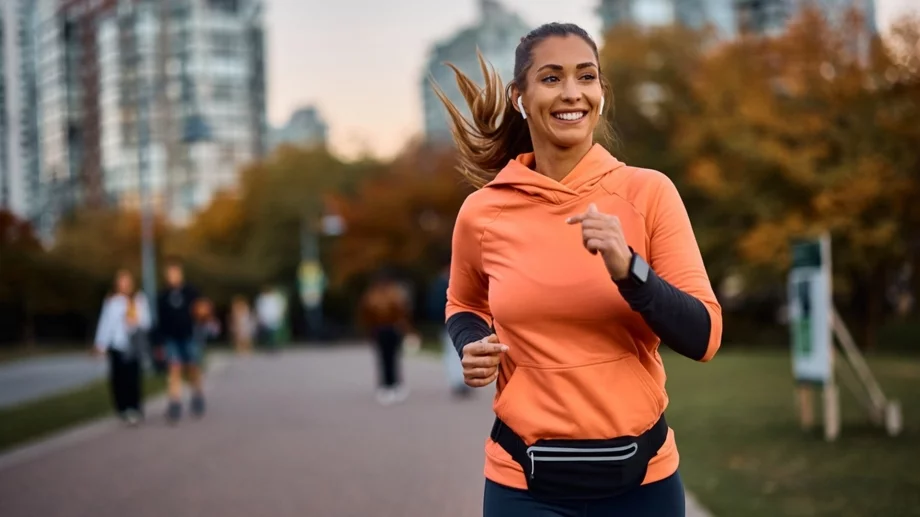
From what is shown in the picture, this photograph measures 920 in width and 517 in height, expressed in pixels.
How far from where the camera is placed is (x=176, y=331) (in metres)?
14.8

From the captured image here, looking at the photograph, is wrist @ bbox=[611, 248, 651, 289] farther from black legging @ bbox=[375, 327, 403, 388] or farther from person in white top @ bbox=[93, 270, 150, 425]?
black legging @ bbox=[375, 327, 403, 388]

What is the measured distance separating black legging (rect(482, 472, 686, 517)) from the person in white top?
40.6 ft

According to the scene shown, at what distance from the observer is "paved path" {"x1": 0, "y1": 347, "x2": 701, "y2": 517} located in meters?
8.16

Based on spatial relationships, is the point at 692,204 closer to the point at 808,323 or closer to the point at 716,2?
the point at 808,323

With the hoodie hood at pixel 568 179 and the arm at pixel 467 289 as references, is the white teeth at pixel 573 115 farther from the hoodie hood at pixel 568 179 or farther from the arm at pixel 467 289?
the arm at pixel 467 289

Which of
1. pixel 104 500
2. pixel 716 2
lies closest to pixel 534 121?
pixel 104 500

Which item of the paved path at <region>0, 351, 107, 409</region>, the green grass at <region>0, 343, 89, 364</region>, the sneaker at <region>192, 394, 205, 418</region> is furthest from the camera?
the green grass at <region>0, 343, 89, 364</region>

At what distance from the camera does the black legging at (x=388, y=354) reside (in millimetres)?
17406

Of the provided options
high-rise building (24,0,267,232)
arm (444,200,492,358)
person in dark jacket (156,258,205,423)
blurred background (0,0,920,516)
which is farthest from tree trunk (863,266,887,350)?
high-rise building (24,0,267,232)

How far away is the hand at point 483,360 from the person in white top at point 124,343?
12.4 meters

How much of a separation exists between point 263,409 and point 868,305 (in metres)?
25.1

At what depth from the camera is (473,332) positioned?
2.99m

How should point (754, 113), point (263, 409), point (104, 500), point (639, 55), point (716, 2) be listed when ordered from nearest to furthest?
point (104, 500), point (263, 409), point (754, 113), point (639, 55), point (716, 2)

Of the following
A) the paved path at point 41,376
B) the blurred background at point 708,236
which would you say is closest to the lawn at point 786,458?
the blurred background at point 708,236
